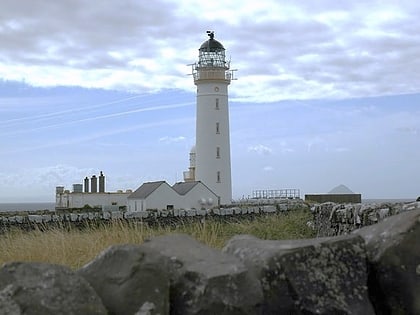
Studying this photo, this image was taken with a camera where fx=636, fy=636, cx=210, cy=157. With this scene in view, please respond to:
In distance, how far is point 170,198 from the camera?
112 feet

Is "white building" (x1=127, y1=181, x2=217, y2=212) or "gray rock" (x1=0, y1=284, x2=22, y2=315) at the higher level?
"white building" (x1=127, y1=181, x2=217, y2=212)

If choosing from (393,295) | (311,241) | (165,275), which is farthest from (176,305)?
(393,295)

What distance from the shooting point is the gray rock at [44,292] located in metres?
2.82

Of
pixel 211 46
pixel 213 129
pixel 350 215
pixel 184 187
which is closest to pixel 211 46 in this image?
pixel 211 46

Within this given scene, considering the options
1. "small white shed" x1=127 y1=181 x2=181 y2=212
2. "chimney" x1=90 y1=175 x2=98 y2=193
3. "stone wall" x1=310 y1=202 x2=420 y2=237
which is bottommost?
"stone wall" x1=310 y1=202 x2=420 y2=237

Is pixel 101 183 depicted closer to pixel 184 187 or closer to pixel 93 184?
pixel 93 184

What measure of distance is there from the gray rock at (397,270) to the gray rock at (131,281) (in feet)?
3.93

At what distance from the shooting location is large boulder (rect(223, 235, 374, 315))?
3.32 meters

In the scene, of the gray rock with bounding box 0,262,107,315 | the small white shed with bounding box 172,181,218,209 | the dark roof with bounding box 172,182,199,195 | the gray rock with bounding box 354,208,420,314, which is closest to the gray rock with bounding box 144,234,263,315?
the gray rock with bounding box 0,262,107,315

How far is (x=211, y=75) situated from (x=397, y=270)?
36.5m

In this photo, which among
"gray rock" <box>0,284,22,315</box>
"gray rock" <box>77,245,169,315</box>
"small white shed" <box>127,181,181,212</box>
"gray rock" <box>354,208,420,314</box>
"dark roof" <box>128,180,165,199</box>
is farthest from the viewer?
"dark roof" <box>128,180,165,199</box>

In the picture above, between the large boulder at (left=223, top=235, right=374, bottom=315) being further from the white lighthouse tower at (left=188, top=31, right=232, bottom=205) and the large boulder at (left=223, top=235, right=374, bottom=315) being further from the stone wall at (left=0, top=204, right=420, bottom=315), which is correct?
the white lighthouse tower at (left=188, top=31, right=232, bottom=205)

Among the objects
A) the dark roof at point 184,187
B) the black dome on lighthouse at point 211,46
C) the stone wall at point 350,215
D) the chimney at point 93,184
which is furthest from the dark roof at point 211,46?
the stone wall at point 350,215

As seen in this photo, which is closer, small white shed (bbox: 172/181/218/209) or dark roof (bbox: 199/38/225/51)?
small white shed (bbox: 172/181/218/209)
